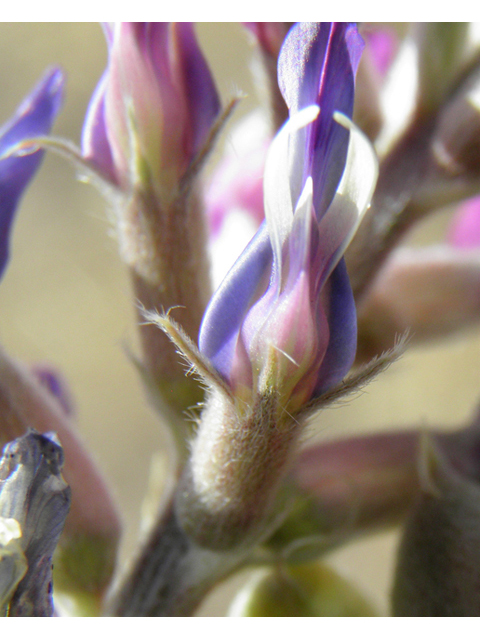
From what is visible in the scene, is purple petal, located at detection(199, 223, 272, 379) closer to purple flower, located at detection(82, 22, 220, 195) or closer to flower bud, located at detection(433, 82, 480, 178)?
purple flower, located at detection(82, 22, 220, 195)

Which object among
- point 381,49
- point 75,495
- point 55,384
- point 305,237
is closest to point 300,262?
point 305,237

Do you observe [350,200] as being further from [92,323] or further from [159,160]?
[92,323]

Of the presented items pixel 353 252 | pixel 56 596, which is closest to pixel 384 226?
pixel 353 252

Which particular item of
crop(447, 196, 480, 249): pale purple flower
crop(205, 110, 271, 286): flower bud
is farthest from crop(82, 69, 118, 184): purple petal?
crop(447, 196, 480, 249): pale purple flower

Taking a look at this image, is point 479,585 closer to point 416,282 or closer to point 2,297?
point 416,282

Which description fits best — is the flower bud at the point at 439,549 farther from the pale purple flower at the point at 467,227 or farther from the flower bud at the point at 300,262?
the pale purple flower at the point at 467,227

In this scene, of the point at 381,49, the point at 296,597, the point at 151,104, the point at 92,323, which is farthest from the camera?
the point at 92,323
